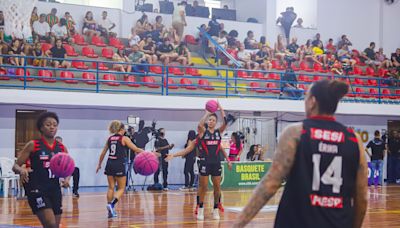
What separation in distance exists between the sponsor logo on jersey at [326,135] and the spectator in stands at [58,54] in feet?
51.3

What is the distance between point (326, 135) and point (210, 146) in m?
8.04

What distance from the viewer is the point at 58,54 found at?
1895cm

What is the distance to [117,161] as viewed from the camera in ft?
40.0

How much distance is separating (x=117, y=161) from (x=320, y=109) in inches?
338

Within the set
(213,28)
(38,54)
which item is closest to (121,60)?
(38,54)

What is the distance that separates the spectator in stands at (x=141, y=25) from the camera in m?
21.7

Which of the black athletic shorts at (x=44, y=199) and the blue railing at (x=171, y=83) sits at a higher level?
the blue railing at (x=171, y=83)

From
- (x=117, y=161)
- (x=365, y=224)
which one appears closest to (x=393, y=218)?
(x=365, y=224)

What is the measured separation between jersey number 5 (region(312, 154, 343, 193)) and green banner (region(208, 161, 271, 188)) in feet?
51.7

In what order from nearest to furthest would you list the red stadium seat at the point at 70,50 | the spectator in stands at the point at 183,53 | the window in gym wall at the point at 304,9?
1. the red stadium seat at the point at 70,50
2. the spectator in stands at the point at 183,53
3. the window in gym wall at the point at 304,9

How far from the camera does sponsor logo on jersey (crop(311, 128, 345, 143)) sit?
12.8 feet

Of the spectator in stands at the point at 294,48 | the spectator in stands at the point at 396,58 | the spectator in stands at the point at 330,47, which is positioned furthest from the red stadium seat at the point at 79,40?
the spectator in stands at the point at 396,58

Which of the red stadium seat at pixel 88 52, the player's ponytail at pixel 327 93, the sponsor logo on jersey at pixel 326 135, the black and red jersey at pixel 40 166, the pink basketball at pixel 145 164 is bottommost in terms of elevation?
the pink basketball at pixel 145 164

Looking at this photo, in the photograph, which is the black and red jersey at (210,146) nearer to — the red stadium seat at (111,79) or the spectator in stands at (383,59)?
the red stadium seat at (111,79)
